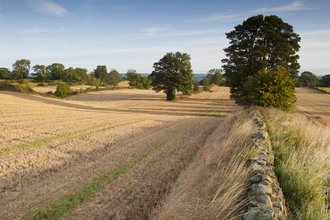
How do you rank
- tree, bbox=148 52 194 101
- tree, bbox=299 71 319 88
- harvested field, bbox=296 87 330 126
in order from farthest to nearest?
tree, bbox=299 71 319 88, tree, bbox=148 52 194 101, harvested field, bbox=296 87 330 126

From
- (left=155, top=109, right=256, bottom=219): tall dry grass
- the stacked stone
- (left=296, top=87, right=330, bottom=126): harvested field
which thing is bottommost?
(left=296, top=87, right=330, bottom=126): harvested field

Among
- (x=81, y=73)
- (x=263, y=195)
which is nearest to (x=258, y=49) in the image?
(x=263, y=195)

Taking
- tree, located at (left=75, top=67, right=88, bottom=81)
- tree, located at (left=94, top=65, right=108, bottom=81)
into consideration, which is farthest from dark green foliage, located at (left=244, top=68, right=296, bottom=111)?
tree, located at (left=94, top=65, right=108, bottom=81)

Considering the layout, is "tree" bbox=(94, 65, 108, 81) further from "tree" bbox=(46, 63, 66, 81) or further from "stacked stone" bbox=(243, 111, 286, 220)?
"stacked stone" bbox=(243, 111, 286, 220)

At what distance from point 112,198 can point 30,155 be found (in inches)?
199

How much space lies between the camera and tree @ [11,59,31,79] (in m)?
86.3

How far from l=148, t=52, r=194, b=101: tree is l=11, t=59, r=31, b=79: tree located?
89.5 meters

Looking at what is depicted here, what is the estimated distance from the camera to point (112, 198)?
15.3 feet

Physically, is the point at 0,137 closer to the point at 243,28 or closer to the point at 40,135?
the point at 40,135

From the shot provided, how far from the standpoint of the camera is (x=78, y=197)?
4.70m

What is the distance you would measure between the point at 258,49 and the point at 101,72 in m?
107

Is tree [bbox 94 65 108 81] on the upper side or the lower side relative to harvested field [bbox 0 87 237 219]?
upper

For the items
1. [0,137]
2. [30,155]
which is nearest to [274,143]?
[30,155]

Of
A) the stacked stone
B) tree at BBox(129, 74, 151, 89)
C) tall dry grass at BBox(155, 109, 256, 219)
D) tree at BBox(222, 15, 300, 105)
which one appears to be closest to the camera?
the stacked stone
